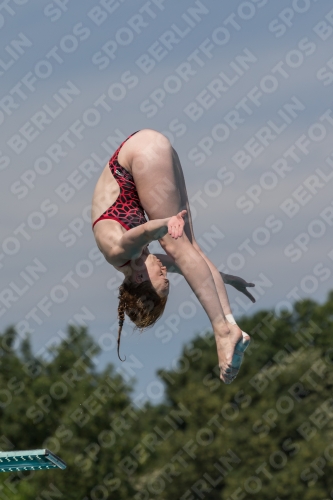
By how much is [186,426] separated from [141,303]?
47.5 m

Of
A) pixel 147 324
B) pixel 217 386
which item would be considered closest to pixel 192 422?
pixel 217 386

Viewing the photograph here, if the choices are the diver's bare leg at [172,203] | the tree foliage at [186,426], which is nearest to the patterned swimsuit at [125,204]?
the diver's bare leg at [172,203]

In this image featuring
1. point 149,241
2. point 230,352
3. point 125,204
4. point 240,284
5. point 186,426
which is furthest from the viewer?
point 186,426

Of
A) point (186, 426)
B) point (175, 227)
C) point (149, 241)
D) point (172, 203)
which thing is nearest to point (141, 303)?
point (149, 241)

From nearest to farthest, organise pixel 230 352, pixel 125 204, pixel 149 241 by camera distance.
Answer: pixel 149 241 < pixel 230 352 < pixel 125 204

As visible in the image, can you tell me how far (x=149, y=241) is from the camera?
424 inches

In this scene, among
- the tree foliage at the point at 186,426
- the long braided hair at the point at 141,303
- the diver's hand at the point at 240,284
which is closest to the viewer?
the long braided hair at the point at 141,303

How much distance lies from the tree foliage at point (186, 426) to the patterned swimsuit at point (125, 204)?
37349 millimetres

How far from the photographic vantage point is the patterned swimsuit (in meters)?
11.5

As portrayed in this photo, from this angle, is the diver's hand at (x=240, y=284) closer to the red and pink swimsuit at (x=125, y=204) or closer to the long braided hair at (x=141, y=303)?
the long braided hair at (x=141, y=303)

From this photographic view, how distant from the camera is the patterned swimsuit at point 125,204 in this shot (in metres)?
11.5

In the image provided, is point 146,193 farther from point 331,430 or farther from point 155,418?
point 155,418

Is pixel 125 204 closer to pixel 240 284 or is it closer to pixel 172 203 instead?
pixel 172 203

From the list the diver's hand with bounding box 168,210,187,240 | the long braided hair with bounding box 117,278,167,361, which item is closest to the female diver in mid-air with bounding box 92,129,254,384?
Answer: the long braided hair with bounding box 117,278,167,361
